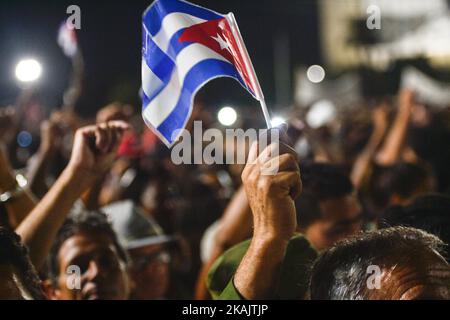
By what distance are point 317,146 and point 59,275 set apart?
2608mm

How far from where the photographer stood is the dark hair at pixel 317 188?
10.6ft

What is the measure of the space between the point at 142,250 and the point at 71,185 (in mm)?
1105

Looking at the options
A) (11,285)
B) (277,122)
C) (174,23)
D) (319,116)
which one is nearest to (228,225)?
(277,122)

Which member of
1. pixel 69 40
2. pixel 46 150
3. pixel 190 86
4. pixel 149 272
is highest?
pixel 69 40

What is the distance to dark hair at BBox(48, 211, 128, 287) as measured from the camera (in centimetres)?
286

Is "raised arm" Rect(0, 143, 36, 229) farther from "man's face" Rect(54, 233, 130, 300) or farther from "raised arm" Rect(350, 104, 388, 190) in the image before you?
"raised arm" Rect(350, 104, 388, 190)

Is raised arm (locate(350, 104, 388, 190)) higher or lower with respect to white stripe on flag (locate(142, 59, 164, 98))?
lower

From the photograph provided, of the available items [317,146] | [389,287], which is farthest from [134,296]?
[317,146]

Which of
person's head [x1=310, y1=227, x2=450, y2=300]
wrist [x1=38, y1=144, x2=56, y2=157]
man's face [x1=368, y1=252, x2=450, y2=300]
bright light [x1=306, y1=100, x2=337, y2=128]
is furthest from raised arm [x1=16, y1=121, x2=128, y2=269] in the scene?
bright light [x1=306, y1=100, x2=337, y2=128]

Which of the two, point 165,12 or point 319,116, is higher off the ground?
point 165,12

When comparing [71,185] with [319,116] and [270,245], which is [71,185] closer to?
[270,245]

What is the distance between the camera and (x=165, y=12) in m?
2.16

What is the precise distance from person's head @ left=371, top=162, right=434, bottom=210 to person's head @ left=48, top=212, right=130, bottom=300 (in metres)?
1.88
